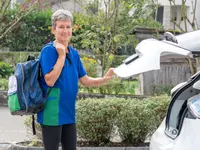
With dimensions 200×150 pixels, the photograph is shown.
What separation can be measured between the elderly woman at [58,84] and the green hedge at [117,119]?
185 cm

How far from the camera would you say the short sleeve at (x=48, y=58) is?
367 centimetres

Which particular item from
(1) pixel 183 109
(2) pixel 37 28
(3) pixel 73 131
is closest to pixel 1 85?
(3) pixel 73 131

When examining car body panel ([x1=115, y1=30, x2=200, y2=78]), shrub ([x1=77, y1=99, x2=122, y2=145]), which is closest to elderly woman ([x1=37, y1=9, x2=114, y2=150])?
car body panel ([x1=115, y1=30, x2=200, y2=78])

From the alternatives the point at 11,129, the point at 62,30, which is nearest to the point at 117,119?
the point at 62,30

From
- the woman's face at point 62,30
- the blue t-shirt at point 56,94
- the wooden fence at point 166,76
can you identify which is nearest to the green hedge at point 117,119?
the blue t-shirt at point 56,94

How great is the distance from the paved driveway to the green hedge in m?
1.79

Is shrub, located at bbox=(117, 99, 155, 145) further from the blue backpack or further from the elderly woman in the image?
the blue backpack

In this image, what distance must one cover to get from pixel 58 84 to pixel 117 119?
2209mm

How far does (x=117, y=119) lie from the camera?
5773 millimetres

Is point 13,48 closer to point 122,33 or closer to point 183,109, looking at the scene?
point 122,33

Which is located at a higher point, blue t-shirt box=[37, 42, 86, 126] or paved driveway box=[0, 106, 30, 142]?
blue t-shirt box=[37, 42, 86, 126]

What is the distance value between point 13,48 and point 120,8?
11127mm

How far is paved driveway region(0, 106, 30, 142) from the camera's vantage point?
7312 mm

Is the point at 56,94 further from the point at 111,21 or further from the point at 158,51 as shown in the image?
the point at 111,21
